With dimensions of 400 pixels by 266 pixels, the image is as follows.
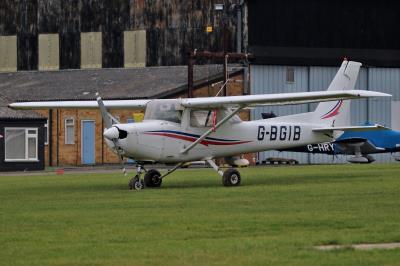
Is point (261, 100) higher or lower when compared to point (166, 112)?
higher

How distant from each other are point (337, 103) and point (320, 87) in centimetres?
3079

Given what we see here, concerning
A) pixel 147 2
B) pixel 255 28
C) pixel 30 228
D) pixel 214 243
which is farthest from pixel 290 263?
pixel 147 2

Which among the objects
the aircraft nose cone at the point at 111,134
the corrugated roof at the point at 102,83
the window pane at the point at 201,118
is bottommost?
the aircraft nose cone at the point at 111,134

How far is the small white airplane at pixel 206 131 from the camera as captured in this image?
3109 centimetres

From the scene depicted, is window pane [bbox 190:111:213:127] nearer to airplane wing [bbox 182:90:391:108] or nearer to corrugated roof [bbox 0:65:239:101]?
airplane wing [bbox 182:90:391:108]

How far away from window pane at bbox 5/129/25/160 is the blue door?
25.4 ft

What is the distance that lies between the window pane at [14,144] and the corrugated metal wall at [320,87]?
560 inches

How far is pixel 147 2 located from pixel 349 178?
1464 inches

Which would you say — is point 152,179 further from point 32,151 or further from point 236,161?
point 32,151

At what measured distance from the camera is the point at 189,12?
68625mm

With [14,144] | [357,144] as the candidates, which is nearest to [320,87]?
[357,144]

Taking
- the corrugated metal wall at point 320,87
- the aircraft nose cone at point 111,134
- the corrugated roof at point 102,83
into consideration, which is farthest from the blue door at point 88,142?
the aircraft nose cone at point 111,134

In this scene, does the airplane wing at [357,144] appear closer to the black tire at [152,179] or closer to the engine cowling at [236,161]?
the engine cowling at [236,161]

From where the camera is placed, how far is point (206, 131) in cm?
3262
